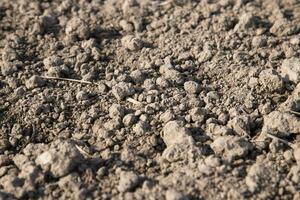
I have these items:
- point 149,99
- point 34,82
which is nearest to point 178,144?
point 149,99

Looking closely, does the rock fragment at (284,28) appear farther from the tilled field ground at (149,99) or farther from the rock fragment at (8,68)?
the rock fragment at (8,68)

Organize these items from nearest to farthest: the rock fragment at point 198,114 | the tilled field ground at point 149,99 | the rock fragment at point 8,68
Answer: the tilled field ground at point 149,99
the rock fragment at point 198,114
the rock fragment at point 8,68

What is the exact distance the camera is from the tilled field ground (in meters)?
2.23

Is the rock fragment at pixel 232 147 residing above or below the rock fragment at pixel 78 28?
below

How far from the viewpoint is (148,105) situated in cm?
259

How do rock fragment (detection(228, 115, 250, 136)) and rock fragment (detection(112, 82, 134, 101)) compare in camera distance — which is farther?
rock fragment (detection(112, 82, 134, 101))

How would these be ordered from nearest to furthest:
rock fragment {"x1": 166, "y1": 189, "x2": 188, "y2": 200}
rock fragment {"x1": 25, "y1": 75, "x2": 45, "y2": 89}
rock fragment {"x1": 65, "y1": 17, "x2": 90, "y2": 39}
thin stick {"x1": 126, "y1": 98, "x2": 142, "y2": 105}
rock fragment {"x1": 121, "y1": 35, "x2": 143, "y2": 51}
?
rock fragment {"x1": 166, "y1": 189, "x2": 188, "y2": 200} < thin stick {"x1": 126, "y1": 98, "x2": 142, "y2": 105} < rock fragment {"x1": 25, "y1": 75, "x2": 45, "y2": 89} < rock fragment {"x1": 121, "y1": 35, "x2": 143, "y2": 51} < rock fragment {"x1": 65, "y1": 17, "x2": 90, "y2": 39}

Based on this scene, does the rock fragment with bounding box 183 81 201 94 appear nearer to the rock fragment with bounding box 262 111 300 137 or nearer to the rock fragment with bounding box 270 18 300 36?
the rock fragment with bounding box 262 111 300 137

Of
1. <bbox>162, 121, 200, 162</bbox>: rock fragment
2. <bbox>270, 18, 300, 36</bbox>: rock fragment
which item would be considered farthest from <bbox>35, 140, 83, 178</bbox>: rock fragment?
<bbox>270, 18, 300, 36</bbox>: rock fragment

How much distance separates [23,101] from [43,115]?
16cm

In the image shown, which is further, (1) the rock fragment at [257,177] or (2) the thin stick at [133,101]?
(2) the thin stick at [133,101]

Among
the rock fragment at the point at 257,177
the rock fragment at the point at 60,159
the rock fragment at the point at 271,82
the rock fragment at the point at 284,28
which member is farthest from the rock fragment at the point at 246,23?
the rock fragment at the point at 60,159

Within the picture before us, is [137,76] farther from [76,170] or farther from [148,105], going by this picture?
[76,170]

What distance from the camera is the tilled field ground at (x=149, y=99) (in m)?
2.23
